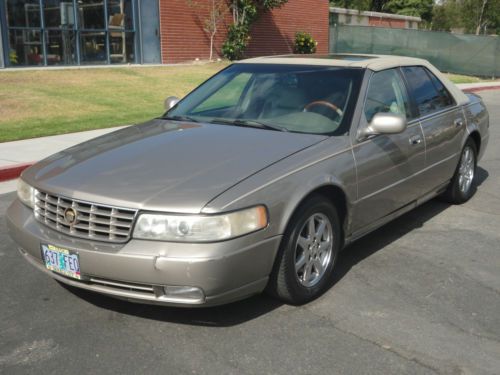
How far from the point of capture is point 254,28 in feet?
81.4

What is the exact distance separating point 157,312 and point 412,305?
1.65 metres

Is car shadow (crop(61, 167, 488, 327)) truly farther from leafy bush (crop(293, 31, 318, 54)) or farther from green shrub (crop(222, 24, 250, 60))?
leafy bush (crop(293, 31, 318, 54))

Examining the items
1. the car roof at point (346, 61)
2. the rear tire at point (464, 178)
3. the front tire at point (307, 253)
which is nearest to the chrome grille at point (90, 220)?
the front tire at point (307, 253)

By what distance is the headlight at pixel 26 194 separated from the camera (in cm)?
378

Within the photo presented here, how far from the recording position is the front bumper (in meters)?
3.15

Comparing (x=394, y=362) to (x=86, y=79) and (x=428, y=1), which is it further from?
(x=428, y=1)

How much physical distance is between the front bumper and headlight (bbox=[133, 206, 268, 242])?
1.4 inches

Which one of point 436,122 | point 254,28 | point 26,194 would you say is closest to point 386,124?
point 436,122

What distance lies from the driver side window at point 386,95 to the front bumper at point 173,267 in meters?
1.66

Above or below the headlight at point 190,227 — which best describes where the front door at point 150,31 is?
above

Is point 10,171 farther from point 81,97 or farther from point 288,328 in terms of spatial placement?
point 81,97

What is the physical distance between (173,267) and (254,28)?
22.8 meters

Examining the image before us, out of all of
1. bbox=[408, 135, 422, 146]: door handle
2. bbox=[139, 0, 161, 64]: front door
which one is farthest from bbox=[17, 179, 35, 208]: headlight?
bbox=[139, 0, 161, 64]: front door

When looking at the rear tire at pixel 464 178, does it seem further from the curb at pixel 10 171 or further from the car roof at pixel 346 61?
the curb at pixel 10 171
